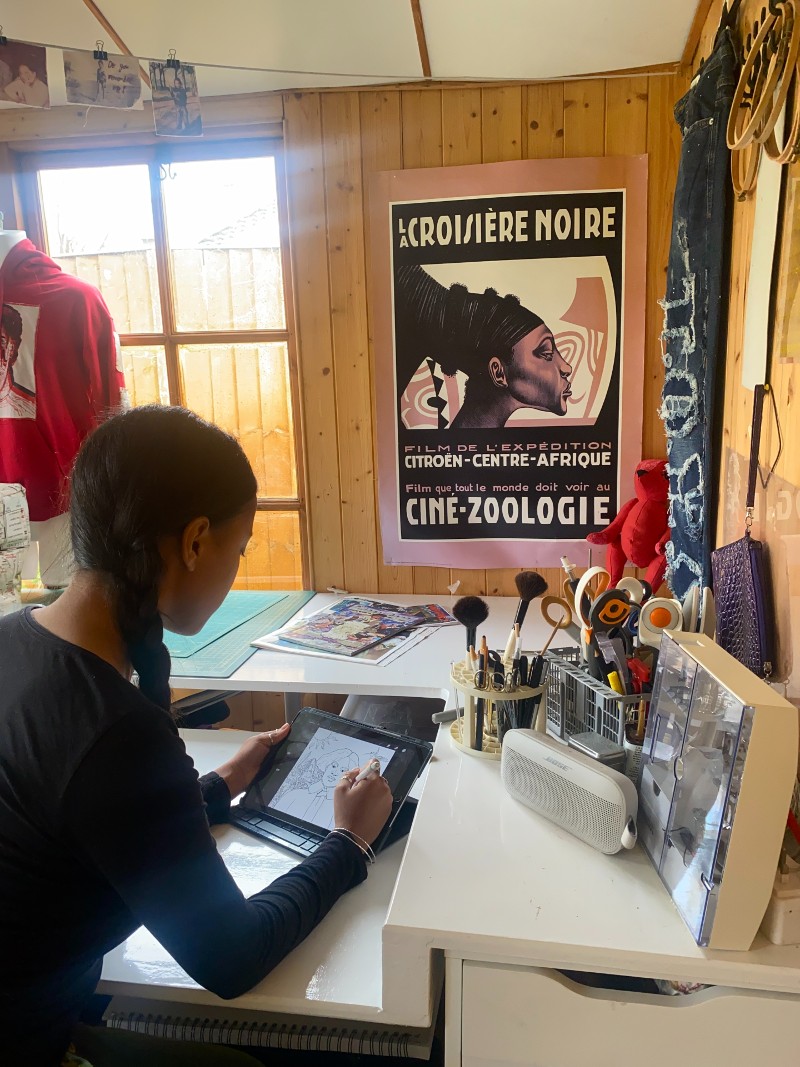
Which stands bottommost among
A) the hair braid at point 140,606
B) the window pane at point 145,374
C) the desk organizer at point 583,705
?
the desk organizer at point 583,705

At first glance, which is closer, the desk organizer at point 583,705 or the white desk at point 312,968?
the white desk at point 312,968

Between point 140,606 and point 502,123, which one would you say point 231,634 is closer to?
point 140,606

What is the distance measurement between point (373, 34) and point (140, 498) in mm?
1292

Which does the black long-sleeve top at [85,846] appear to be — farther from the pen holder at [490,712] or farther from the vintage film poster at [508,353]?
the vintage film poster at [508,353]

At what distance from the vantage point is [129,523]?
771 mm

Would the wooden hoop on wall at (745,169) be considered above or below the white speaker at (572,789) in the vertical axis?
above

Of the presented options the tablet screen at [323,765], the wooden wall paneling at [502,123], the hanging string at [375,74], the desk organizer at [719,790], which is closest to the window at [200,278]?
the hanging string at [375,74]

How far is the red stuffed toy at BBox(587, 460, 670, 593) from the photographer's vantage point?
1648 millimetres

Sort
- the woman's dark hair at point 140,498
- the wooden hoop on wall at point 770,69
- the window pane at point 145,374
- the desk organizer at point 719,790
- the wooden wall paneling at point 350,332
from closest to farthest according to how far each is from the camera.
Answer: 1. the desk organizer at point 719,790
2. the woman's dark hair at point 140,498
3. the wooden hoop on wall at point 770,69
4. the wooden wall paneling at point 350,332
5. the window pane at point 145,374

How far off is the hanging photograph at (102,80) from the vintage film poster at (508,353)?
0.58 meters

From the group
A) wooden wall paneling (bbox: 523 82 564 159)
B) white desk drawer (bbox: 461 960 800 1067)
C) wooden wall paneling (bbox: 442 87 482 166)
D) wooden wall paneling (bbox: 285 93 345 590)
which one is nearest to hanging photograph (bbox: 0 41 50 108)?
wooden wall paneling (bbox: 285 93 345 590)

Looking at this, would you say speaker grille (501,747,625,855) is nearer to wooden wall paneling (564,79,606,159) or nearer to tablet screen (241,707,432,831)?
tablet screen (241,707,432,831)

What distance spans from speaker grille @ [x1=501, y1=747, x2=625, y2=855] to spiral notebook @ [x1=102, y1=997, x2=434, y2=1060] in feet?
0.91

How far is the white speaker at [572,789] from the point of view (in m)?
0.84
